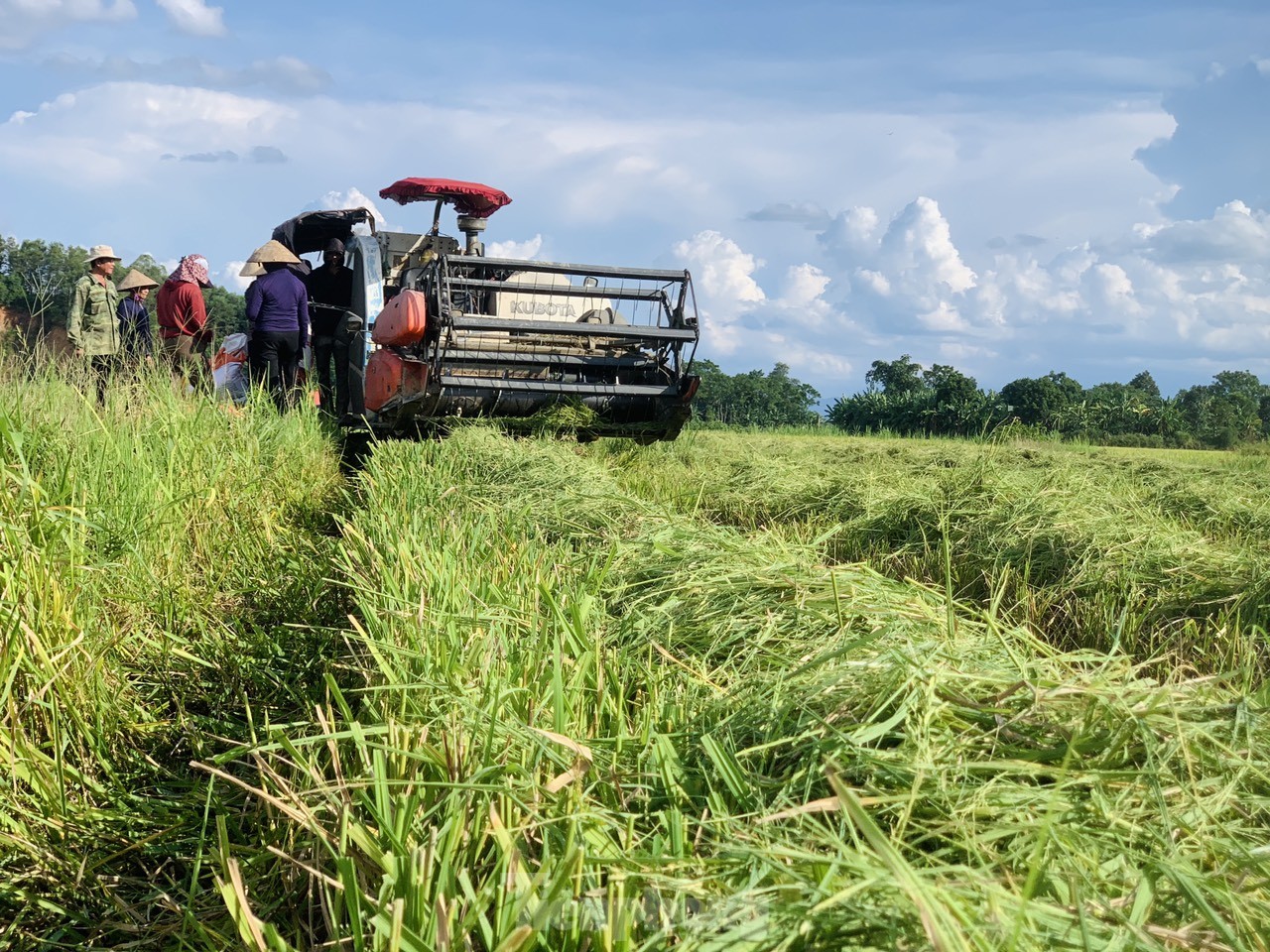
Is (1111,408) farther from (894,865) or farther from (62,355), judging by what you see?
(894,865)

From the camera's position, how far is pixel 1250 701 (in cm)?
209

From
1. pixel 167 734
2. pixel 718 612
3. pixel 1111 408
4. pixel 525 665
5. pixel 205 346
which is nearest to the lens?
pixel 525 665

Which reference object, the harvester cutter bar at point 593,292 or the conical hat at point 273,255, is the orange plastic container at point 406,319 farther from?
the conical hat at point 273,255

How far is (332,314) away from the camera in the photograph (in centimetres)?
1145

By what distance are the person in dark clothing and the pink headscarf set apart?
1171 mm

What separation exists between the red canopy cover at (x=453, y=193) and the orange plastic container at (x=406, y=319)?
3988 mm

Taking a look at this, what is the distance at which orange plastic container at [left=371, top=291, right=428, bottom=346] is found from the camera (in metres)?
7.89

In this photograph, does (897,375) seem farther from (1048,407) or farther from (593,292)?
(593,292)

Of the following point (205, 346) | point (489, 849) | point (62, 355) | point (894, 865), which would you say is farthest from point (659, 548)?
point (205, 346)

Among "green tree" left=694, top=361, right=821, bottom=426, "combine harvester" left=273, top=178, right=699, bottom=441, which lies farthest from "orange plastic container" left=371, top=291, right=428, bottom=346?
"green tree" left=694, top=361, right=821, bottom=426

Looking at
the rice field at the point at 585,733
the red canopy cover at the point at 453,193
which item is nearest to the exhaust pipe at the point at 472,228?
the red canopy cover at the point at 453,193

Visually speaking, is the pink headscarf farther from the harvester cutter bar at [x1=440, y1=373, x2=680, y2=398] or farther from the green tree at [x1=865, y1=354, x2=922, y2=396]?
the green tree at [x1=865, y1=354, x2=922, y2=396]

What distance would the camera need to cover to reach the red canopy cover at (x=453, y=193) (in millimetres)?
12000

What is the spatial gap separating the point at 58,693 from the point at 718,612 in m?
1.79
